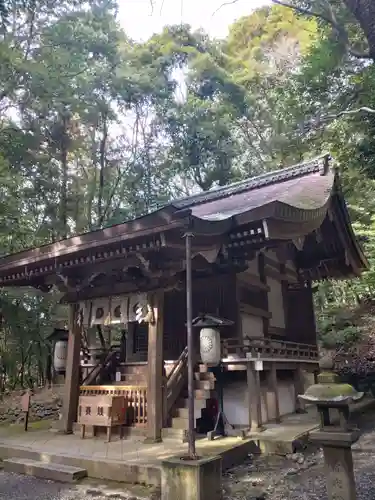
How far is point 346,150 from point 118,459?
439 inches

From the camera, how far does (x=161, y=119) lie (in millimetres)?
20594

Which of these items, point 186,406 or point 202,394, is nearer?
point 202,394

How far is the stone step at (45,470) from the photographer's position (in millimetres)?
5208

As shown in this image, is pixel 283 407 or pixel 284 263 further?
pixel 284 263

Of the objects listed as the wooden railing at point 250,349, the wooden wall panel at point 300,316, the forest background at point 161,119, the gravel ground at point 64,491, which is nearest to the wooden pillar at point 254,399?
the wooden railing at point 250,349

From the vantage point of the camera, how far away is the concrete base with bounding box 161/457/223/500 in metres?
3.84

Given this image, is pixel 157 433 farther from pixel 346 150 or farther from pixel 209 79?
pixel 209 79

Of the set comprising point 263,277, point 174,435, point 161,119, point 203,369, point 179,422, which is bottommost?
point 174,435

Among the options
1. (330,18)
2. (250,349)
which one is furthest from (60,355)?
(330,18)

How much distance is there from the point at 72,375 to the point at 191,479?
14.8 ft

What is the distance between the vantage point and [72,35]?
1448cm

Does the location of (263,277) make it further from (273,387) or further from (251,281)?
(273,387)

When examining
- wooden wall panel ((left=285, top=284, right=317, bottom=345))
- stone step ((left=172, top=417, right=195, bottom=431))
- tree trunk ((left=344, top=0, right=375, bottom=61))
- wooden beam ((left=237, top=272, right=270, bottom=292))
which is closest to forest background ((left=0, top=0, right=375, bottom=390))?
tree trunk ((left=344, top=0, right=375, bottom=61))

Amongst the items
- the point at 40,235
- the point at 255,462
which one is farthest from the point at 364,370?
the point at 40,235
